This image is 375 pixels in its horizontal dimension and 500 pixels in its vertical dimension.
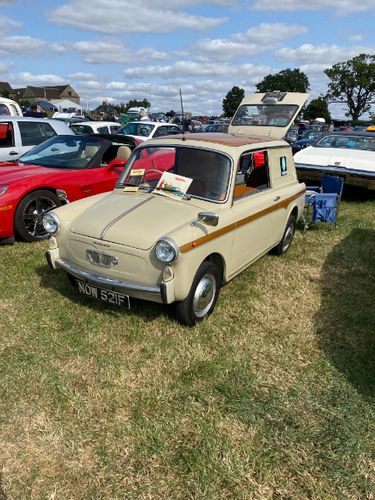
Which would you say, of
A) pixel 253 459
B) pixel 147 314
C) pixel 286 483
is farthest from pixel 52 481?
pixel 147 314

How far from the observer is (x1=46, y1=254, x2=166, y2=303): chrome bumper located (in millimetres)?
3338

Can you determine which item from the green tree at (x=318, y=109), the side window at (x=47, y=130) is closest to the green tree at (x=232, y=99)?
the green tree at (x=318, y=109)

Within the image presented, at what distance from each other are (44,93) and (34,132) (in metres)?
112

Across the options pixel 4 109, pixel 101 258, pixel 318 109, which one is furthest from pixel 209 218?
pixel 318 109

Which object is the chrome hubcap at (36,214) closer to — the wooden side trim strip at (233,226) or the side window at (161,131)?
the wooden side trim strip at (233,226)

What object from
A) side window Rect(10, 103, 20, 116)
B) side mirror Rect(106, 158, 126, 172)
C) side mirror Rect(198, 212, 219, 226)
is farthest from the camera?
side window Rect(10, 103, 20, 116)

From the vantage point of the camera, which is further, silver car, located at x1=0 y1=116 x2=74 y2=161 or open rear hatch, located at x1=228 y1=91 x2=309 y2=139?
open rear hatch, located at x1=228 y1=91 x2=309 y2=139

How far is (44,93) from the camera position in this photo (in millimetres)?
105938

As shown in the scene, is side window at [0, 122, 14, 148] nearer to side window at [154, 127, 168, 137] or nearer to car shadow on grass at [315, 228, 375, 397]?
side window at [154, 127, 168, 137]

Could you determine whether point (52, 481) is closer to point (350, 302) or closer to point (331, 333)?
point (331, 333)

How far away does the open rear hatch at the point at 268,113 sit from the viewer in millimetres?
8500

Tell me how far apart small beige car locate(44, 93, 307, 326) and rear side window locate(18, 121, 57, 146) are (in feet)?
15.3

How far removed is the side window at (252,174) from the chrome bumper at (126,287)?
57.6 inches

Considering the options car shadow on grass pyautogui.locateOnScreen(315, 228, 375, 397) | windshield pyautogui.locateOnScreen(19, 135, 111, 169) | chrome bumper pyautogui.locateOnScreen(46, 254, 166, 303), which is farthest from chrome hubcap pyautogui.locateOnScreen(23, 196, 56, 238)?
car shadow on grass pyautogui.locateOnScreen(315, 228, 375, 397)
